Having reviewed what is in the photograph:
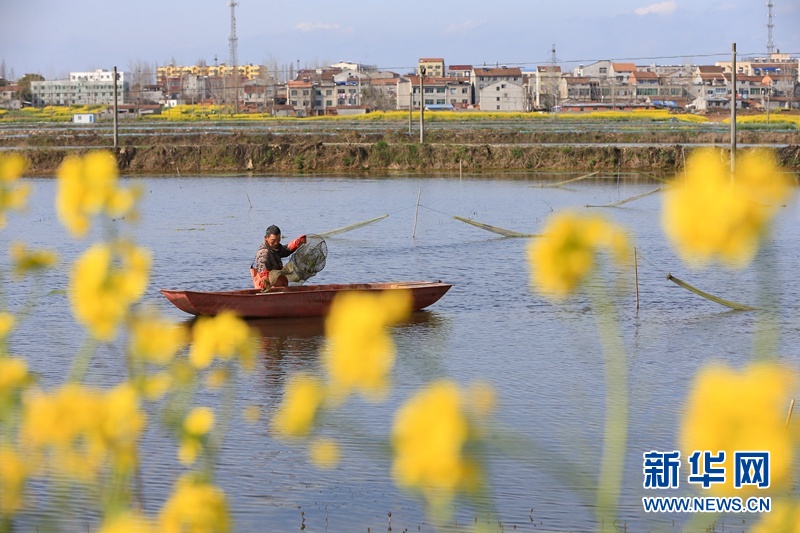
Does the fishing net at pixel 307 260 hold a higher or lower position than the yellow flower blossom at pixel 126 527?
lower

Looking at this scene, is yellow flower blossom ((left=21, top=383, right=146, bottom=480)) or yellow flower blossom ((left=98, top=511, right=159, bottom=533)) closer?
yellow flower blossom ((left=98, top=511, right=159, bottom=533))

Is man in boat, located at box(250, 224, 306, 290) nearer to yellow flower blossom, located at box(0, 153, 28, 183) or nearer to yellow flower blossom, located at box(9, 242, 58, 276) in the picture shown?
yellow flower blossom, located at box(9, 242, 58, 276)

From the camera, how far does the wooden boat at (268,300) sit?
14133 millimetres

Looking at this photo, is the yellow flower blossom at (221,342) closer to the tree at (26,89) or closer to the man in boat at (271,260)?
the man in boat at (271,260)

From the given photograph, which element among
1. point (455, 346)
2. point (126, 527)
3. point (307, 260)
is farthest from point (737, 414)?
point (307, 260)

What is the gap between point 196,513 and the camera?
2.12 metres

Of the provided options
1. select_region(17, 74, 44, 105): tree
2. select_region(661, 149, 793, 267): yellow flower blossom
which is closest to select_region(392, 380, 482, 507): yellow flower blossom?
select_region(661, 149, 793, 267): yellow flower blossom

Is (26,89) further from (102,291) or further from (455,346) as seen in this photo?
(102,291)

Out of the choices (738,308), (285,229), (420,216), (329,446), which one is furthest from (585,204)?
(329,446)

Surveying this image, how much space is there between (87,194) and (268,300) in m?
12.1

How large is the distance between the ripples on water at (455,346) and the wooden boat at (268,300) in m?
0.24

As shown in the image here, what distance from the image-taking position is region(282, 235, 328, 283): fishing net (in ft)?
47.8

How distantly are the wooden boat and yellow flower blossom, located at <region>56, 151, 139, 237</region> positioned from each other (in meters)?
11.7

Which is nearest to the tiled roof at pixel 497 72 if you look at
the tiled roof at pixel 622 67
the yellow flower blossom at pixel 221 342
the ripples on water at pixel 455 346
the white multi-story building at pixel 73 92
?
the tiled roof at pixel 622 67
